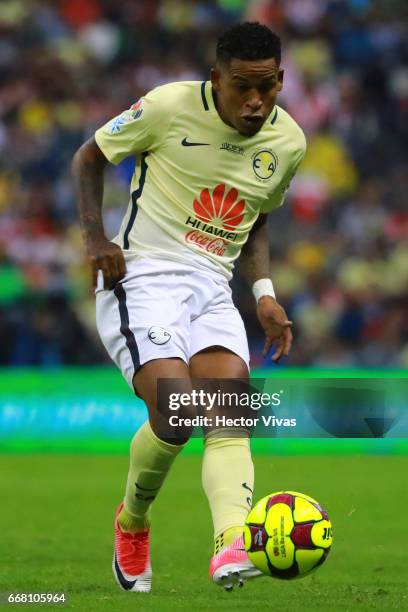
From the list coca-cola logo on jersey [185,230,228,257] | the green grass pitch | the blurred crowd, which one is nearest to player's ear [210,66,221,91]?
coca-cola logo on jersey [185,230,228,257]

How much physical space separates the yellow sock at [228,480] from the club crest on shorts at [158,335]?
1.36ft

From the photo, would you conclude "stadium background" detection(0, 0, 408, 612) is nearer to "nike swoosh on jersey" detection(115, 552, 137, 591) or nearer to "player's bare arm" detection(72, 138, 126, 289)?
"nike swoosh on jersey" detection(115, 552, 137, 591)

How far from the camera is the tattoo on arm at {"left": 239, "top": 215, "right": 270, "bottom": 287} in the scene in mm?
5785

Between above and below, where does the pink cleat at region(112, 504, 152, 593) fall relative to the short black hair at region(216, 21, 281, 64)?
below

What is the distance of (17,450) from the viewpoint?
1314cm

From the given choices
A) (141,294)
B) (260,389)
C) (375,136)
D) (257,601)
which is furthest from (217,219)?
(375,136)

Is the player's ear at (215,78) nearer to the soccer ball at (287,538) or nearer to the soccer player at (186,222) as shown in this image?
the soccer player at (186,222)

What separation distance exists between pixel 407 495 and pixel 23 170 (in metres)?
7.68

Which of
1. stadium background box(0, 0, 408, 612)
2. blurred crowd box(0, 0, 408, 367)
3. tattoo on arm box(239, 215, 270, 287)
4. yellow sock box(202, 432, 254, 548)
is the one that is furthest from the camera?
blurred crowd box(0, 0, 408, 367)

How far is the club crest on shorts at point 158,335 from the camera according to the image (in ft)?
16.8

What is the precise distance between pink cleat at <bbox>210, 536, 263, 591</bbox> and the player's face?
1681mm

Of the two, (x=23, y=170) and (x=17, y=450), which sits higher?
(x=23, y=170)

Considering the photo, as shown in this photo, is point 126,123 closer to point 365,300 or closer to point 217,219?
point 217,219

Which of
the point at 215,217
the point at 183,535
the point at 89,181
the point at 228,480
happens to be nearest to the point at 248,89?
the point at 215,217
